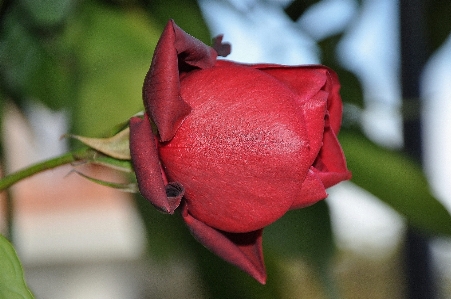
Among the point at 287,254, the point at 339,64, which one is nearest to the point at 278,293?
the point at 287,254

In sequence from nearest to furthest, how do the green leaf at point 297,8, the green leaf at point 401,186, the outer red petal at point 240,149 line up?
the outer red petal at point 240,149 → the green leaf at point 401,186 → the green leaf at point 297,8

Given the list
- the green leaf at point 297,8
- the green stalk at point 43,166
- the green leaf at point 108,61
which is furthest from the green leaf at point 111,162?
the green leaf at point 297,8

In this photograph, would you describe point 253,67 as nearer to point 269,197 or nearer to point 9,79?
point 269,197

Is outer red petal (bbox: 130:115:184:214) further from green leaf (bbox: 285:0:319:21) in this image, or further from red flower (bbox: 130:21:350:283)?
green leaf (bbox: 285:0:319:21)

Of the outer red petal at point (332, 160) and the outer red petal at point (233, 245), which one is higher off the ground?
the outer red petal at point (332, 160)

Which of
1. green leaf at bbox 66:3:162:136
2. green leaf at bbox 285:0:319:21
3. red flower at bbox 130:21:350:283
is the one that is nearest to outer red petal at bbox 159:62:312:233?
red flower at bbox 130:21:350:283

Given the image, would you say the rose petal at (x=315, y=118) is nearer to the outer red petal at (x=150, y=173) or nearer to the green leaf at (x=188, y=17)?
the outer red petal at (x=150, y=173)

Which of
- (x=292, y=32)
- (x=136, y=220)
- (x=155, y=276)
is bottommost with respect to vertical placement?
(x=155, y=276)
